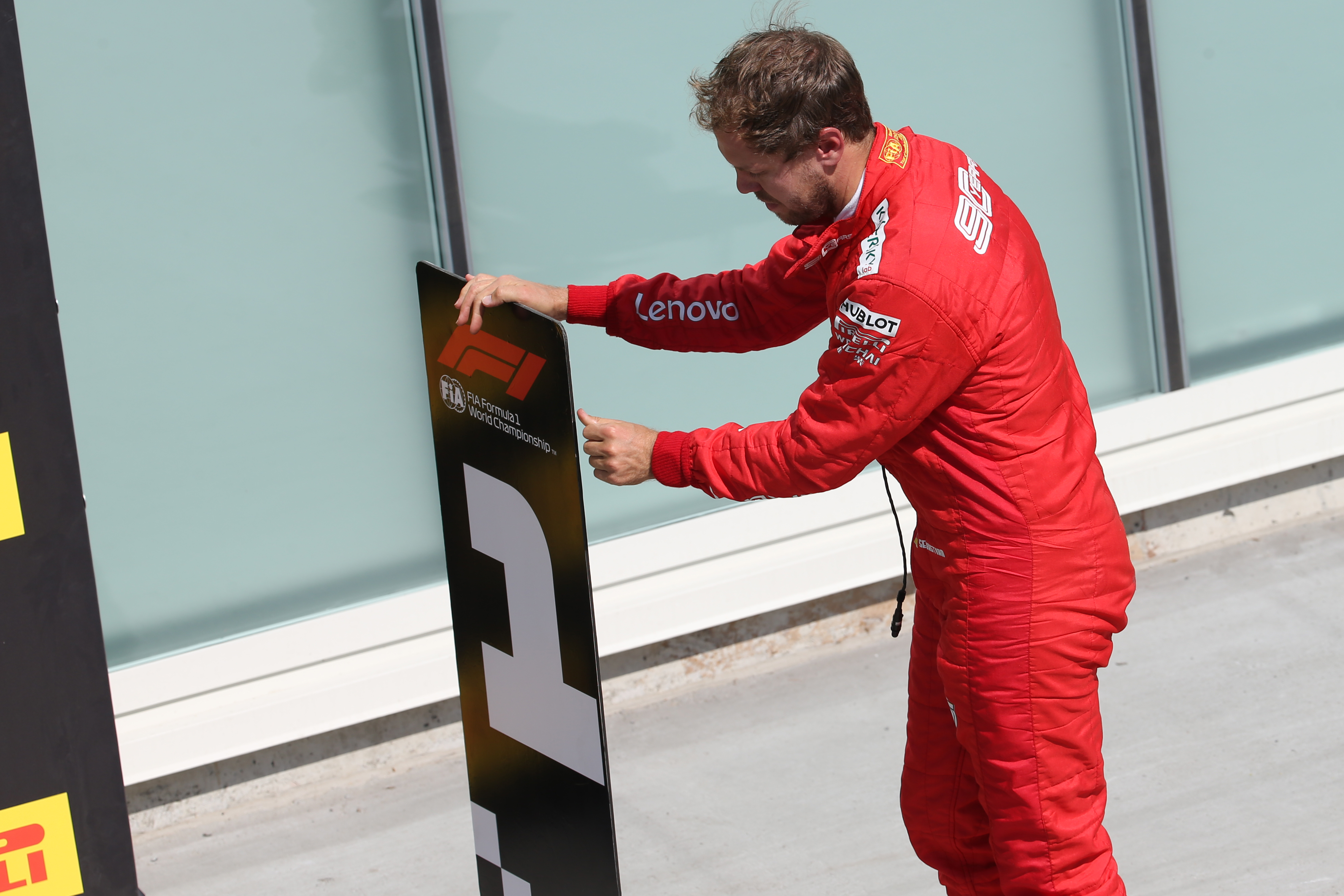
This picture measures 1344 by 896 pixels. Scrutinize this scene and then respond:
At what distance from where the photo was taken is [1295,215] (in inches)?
195

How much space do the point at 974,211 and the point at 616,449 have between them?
68 centimetres

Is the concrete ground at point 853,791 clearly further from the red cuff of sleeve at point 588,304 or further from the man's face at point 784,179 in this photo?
the man's face at point 784,179

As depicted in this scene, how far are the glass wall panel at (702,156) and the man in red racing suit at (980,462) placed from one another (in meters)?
1.64

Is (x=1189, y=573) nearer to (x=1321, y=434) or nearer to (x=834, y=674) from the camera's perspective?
(x=1321, y=434)

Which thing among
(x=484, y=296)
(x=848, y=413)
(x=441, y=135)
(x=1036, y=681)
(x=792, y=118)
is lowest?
(x=1036, y=681)

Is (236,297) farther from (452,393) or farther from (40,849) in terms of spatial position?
(40,849)

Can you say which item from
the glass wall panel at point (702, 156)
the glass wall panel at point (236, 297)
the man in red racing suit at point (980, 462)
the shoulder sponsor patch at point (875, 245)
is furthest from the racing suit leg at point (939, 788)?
the glass wall panel at point (236, 297)

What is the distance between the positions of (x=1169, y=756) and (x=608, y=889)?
179cm

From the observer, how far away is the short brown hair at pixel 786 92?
85.7 inches

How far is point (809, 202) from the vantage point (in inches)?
90.2

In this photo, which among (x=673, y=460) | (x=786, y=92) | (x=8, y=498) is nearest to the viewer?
(x=8, y=498)

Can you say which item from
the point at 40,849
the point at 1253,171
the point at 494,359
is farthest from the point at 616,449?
the point at 1253,171

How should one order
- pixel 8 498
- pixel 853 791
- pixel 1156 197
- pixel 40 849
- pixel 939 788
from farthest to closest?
pixel 1156 197 < pixel 853 791 < pixel 939 788 < pixel 40 849 < pixel 8 498

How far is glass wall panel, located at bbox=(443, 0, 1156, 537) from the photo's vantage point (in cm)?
402
